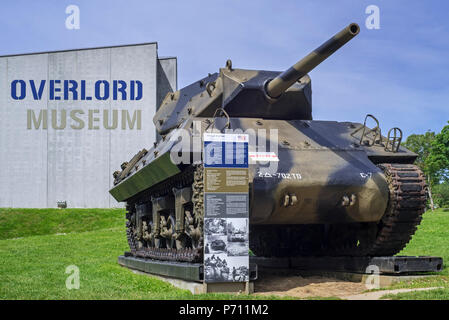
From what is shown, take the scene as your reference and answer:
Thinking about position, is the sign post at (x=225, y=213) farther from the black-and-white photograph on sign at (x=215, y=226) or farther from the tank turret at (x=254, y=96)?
the tank turret at (x=254, y=96)

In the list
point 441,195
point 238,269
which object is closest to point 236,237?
point 238,269

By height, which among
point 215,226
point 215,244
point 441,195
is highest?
point 441,195

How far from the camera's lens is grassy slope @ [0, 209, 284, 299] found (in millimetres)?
9375

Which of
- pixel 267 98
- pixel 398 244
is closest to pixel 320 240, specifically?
pixel 398 244

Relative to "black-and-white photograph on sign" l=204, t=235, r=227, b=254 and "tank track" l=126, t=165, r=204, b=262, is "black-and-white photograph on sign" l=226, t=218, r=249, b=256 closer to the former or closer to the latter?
"black-and-white photograph on sign" l=204, t=235, r=227, b=254

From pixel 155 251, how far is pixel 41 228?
2040 cm

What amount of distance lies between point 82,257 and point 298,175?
369 inches

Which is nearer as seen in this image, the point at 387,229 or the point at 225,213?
the point at 225,213

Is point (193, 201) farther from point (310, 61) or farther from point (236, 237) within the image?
point (310, 61)

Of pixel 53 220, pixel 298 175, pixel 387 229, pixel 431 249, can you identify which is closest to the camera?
pixel 298 175

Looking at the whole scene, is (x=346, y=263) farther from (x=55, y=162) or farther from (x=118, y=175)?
(x=55, y=162)

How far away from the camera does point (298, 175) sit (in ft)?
32.4

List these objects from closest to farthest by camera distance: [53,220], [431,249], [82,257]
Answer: [82,257] < [431,249] < [53,220]
